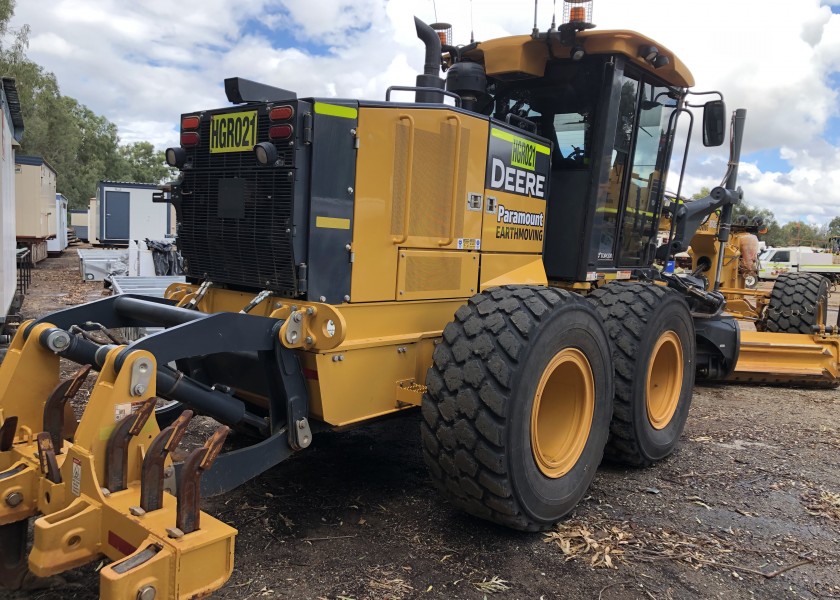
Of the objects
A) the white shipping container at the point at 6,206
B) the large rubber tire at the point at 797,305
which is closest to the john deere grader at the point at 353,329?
the large rubber tire at the point at 797,305

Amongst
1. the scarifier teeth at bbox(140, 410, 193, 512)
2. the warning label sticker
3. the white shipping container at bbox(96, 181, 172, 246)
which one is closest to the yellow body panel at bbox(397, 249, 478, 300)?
the scarifier teeth at bbox(140, 410, 193, 512)

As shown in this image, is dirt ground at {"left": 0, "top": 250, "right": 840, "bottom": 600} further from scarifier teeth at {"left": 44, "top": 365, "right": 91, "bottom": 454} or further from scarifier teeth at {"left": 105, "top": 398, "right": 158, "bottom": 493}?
scarifier teeth at {"left": 105, "top": 398, "right": 158, "bottom": 493}

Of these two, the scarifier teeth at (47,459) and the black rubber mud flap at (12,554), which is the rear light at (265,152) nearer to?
the scarifier teeth at (47,459)

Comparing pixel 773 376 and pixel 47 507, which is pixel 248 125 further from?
pixel 773 376

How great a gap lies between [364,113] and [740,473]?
3.72m

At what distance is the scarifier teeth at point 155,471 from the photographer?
228 centimetres

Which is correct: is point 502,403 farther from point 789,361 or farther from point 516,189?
point 789,361

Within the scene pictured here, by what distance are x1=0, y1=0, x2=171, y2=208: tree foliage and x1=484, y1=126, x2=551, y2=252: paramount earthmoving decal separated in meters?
36.9

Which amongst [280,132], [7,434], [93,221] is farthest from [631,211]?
[93,221]

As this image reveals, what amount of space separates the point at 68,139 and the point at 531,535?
53.6m

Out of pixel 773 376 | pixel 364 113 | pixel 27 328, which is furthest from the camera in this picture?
pixel 773 376

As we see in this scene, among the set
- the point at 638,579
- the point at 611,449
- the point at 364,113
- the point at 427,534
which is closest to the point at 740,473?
the point at 611,449

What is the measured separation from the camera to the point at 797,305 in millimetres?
8398

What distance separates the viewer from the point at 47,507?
254 cm
